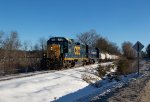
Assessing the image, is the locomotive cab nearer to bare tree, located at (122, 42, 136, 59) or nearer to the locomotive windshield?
the locomotive windshield

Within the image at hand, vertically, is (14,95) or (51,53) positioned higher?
(51,53)

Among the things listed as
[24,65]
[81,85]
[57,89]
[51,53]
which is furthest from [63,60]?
[57,89]

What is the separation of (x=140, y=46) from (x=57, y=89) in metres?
14.9

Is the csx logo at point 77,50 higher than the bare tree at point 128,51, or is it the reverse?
the bare tree at point 128,51

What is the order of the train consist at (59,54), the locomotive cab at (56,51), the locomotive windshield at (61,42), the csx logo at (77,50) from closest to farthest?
the locomotive cab at (56,51) → the train consist at (59,54) → the locomotive windshield at (61,42) → the csx logo at (77,50)

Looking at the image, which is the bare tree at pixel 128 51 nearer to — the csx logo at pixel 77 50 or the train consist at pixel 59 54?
the csx logo at pixel 77 50

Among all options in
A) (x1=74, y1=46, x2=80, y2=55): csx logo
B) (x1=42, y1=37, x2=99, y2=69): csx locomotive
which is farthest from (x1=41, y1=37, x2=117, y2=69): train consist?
(x1=74, y1=46, x2=80, y2=55): csx logo

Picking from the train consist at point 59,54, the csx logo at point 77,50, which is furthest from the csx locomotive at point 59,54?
the csx logo at point 77,50

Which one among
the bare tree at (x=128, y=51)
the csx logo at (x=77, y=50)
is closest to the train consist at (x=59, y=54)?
the csx logo at (x=77, y=50)

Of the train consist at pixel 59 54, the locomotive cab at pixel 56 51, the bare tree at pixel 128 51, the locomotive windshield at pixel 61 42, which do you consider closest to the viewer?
the locomotive cab at pixel 56 51

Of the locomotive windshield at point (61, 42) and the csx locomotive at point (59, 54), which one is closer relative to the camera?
the csx locomotive at point (59, 54)

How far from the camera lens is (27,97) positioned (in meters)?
15.1

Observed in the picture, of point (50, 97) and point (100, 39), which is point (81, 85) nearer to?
point (50, 97)

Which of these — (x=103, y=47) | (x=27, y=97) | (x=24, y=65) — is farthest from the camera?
(x=103, y=47)
